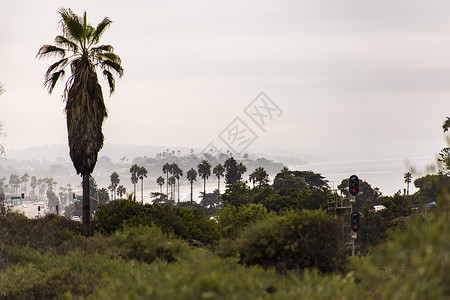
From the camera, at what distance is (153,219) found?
24891 mm

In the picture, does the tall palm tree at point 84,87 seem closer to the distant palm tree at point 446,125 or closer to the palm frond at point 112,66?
the palm frond at point 112,66

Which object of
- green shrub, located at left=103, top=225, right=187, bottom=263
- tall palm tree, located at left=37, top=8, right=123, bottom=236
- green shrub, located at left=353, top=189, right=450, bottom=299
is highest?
tall palm tree, located at left=37, top=8, right=123, bottom=236

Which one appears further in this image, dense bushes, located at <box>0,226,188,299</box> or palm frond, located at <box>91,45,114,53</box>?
palm frond, located at <box>91,45,114,53</box>

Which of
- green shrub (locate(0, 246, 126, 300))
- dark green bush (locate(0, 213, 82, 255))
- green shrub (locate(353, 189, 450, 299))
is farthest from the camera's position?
dark green bush (locate(0, 213, 82, 255))

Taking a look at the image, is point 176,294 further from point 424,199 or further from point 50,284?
point 424,199

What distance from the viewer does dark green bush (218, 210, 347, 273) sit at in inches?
470

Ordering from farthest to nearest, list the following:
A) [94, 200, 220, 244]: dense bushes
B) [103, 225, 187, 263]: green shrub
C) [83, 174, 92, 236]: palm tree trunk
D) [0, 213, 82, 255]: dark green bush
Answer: [94, 200, 220, 244]: dense bushes → [83, 174, 92, 236]: palm tree trunk → [0, 213, 82, 255]: dark green bush → [103, 225, 187, 263]: green shrub

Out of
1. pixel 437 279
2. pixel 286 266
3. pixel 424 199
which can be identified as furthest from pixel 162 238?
pixel 424 199

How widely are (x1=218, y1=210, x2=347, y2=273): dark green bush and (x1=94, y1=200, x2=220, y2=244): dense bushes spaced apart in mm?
12166

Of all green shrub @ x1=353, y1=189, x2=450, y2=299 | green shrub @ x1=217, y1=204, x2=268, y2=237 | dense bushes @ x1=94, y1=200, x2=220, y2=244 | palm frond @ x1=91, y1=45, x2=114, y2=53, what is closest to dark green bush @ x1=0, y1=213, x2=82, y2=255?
dense bushes @ x1=94, y1=200, x2=220, y2=244

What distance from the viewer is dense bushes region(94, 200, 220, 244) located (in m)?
24.5

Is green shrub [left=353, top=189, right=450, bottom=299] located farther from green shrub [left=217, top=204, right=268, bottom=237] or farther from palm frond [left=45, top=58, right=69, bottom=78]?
green shrub [left=217, top=204, right=268, bottom=237]

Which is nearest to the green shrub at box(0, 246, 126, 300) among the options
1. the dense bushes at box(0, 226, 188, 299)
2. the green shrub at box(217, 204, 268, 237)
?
the dense bushes at box(0, 226, 188, 299)

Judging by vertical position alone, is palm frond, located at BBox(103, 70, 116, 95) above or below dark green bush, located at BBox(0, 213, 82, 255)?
above
